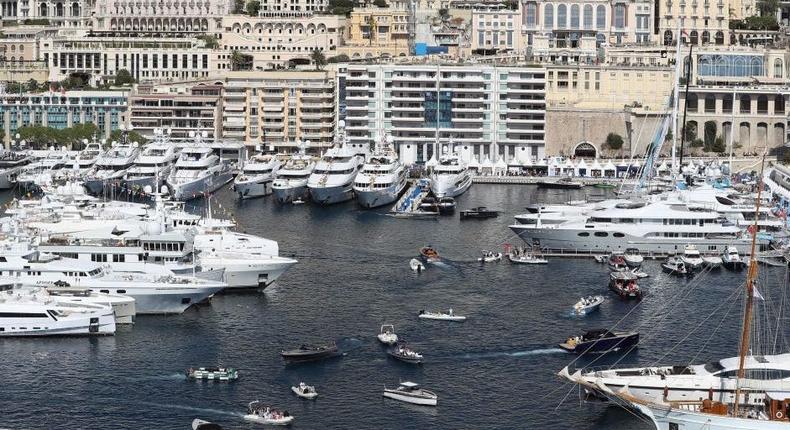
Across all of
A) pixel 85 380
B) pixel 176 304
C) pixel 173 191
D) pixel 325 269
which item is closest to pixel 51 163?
pixel 173 191

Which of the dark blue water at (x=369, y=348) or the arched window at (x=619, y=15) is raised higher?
the arched window at (x=619, y=15)

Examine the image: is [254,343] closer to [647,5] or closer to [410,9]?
[647,5]

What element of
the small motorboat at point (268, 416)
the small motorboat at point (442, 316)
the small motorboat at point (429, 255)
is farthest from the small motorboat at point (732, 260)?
the small motorboat at point (268, 416)

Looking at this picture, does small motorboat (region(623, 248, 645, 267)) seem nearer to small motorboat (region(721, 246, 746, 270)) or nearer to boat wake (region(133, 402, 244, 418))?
small motorboat (region(721, 246, 746, 270))

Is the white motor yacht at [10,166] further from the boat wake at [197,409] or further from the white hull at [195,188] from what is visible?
the boat wake at [197,409]

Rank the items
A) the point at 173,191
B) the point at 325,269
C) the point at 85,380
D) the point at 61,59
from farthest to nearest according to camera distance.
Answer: the point at 61,59
the point at 173,191
the point at 325,269
the point at 85,380

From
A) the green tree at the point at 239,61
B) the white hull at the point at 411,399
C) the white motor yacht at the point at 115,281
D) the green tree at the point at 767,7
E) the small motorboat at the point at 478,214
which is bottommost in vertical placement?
the white hull at the point at 411,399

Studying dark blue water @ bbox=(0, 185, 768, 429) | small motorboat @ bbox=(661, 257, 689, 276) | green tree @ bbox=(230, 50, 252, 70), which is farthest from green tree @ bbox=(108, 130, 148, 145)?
small motorboat @ bbox=(661, 257, 689, 276)
